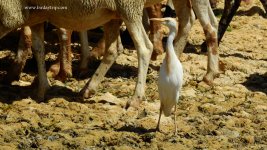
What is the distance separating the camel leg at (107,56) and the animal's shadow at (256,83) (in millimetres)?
2523

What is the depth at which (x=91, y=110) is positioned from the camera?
11.4 metres

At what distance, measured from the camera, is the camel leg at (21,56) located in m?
12.9

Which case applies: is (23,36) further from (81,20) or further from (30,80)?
(81,20)

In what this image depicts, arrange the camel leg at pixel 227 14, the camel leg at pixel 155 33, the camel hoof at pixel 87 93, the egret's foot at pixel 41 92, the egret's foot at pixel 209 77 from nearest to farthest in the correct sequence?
the egret's foot at pixel 41 92 < the camel hoof at pixel 87 93 < the egret's foot at pixel 209 77 < the camel leg at pixel 155 33 < the camel leg at pixel 227 14

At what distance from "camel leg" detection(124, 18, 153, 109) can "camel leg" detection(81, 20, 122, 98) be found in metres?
0.59

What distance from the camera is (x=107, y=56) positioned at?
12.2 metres

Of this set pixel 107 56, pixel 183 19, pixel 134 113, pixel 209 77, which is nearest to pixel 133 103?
pixel 134 113

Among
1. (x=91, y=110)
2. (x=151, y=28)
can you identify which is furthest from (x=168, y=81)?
(x=151, y=28)

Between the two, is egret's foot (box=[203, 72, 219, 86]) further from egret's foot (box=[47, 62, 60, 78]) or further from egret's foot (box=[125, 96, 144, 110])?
egret's foot (box=[47, 62, 60, 78])

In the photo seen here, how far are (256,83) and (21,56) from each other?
3.85m

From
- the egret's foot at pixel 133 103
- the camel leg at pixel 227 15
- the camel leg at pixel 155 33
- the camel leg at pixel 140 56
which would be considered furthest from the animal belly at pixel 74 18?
the camel leg at pixel 227 15

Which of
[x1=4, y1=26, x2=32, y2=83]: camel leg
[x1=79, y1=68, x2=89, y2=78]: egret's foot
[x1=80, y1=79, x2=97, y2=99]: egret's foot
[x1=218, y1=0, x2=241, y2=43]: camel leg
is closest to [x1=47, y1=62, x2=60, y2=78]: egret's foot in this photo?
[x1=79, y1=68, x2=89, y2=78]: egret's foot

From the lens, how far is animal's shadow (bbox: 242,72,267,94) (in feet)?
44.3

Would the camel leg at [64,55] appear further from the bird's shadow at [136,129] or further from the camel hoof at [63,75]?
the bird's shadow at [136,129]
